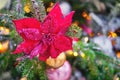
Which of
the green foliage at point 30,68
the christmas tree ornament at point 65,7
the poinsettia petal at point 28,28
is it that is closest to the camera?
the poinsettia petal at point 28,28

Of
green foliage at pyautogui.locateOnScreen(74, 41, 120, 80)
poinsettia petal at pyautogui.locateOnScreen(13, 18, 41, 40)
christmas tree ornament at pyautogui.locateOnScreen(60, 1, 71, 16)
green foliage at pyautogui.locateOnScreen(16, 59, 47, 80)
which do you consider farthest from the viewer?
christmas tree ornament at pyautogui.locateOnScreen(60, 1, 71, 16)

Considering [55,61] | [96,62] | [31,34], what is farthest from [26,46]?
[96,62]

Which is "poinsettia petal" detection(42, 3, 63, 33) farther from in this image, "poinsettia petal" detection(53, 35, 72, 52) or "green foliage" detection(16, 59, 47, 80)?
"green foliage" detection(16, 59, 47, 80)

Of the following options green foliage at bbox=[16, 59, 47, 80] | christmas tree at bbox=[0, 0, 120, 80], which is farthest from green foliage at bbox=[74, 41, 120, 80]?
green foliage at bbox=[16, 59, 47, 80]

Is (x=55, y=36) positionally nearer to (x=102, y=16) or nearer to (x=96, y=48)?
(x=96, y=48)

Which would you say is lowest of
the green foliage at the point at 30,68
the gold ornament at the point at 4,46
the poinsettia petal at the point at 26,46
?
the gold ornament at the point at 4,46

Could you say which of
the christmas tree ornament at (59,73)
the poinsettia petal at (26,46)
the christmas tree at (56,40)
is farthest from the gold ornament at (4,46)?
the poinsettia petal at (26,46)

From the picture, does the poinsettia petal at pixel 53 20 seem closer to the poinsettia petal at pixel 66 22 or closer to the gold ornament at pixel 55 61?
the poinsettia petal at pixel 66 22

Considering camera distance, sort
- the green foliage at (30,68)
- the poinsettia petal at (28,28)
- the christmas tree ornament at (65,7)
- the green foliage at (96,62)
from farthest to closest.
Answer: the christmas tree ornament at (65,7) → the green foliage at (96,62) → the green foliage at (30,68) → the poinsettia petal at (28,28)

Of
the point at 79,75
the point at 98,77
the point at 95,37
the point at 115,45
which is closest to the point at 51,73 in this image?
the point at 98,77
